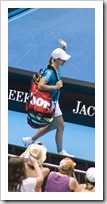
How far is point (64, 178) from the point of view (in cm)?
1343

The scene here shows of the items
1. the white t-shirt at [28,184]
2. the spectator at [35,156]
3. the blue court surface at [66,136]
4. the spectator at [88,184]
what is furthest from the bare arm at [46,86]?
the white t-shirt at [28,184]

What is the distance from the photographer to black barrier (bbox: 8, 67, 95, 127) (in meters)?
14.1

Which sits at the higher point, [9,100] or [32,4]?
[32,4]

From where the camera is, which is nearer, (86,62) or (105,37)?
(105,37)

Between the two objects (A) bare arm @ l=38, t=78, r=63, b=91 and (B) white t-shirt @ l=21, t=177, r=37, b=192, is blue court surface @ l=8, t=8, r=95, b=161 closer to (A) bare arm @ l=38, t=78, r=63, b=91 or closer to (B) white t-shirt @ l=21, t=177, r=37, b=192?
(A) bare arm @ l=38, t=78, r=63, b=91

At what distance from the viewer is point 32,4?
14.1m

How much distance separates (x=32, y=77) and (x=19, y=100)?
0.28 m

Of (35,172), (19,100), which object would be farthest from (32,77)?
(35,172)

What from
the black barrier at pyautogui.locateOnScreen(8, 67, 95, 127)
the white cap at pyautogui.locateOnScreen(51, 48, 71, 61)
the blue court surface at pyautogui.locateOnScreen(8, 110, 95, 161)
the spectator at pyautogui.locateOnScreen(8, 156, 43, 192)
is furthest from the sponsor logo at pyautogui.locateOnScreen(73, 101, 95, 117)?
the spectator at pyautogui.locateOnScreen(8, 156, 43, 192)

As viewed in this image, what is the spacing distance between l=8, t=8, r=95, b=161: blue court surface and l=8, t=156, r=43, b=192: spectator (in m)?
0.56

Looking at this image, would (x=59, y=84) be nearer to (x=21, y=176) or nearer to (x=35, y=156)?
(x=35, y=156)

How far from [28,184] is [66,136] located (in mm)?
987

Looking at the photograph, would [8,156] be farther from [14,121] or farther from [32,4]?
[32,4]

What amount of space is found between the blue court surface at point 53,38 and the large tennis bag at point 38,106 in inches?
12.1
